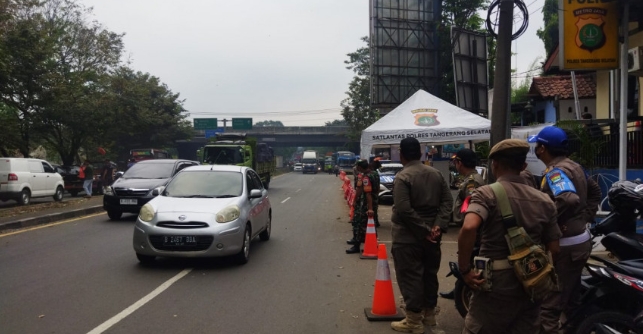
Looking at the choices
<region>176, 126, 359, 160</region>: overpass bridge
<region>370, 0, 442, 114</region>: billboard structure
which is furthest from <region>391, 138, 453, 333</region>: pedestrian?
<region>176, 126, 359, 160</region>: overpass bridge

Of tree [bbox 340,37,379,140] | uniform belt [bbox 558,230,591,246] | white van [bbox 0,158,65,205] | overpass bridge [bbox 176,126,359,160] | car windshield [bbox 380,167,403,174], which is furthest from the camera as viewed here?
overpass bridge [bbox 176,126,359,160]

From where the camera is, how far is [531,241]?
317 centimetres

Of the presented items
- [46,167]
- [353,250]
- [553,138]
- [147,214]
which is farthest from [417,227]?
[46,167]

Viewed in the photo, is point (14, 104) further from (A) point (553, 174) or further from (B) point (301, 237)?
(A) point (553, 174)

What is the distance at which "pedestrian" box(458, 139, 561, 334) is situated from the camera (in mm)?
3188

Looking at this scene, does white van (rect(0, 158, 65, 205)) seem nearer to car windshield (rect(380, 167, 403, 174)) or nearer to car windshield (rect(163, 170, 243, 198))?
car windshield (rect(163, 170, 243, 198))

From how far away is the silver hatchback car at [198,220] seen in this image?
25.6 ft

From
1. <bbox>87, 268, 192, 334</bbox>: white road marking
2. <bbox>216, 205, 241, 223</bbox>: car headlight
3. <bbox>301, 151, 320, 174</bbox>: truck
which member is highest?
<bbox>216, 205, 241, 223</bbox>: car headlight

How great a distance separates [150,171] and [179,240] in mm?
8536

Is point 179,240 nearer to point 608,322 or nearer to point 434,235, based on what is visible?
point 434,235

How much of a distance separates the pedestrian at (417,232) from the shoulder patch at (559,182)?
1.09 metres

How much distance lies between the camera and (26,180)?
19.4 metres

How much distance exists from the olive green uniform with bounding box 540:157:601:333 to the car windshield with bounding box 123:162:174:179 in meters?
12.8

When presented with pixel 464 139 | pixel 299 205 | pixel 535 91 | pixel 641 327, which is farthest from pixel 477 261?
pixel 535 91
